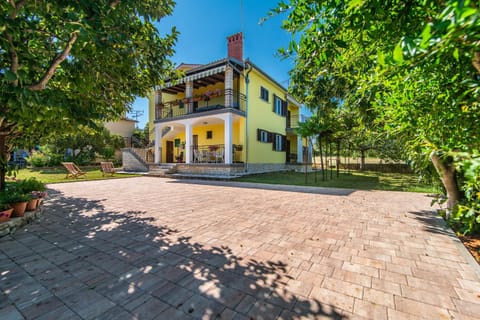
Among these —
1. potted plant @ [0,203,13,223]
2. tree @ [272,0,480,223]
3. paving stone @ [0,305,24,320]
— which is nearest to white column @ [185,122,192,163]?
potted plant @ [0,203,13,223]

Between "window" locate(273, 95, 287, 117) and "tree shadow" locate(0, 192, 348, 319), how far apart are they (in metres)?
17.0

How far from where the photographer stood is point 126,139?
26.0 meters

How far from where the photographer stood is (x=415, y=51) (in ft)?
3.76

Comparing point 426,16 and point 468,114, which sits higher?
point 426,16

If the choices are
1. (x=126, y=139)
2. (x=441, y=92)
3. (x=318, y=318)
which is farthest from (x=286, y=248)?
(x=126, y=139)

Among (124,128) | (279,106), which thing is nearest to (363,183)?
(279,106)

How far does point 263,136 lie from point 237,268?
1471 cm

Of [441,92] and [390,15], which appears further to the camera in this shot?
[441,92]

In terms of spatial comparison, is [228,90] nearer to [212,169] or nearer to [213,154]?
[213,154]

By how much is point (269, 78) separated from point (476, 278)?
55.7ft

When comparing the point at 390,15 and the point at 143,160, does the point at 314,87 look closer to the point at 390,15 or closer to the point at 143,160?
the point at 390,15

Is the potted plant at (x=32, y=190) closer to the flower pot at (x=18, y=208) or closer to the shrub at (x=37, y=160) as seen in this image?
the flower pot at (x=18, y=208)

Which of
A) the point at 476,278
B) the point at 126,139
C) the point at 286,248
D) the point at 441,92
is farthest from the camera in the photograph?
the point at 126,139

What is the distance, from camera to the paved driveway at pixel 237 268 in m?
1.91
